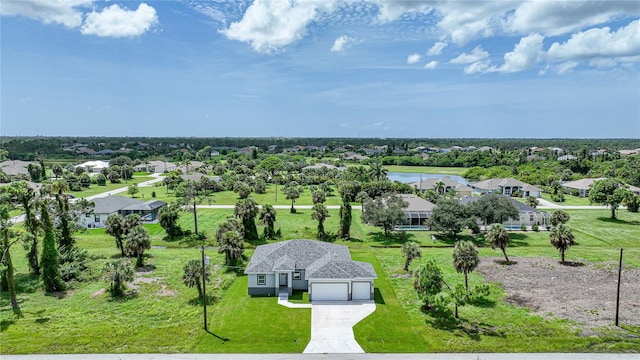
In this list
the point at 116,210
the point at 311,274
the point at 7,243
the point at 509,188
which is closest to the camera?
the point at 7,243

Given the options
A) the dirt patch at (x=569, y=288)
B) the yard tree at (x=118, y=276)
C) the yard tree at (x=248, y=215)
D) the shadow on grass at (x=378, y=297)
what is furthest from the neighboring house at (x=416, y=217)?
the yard tree at (x=118, y=276)

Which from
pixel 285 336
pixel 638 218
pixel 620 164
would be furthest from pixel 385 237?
pixel 620 164

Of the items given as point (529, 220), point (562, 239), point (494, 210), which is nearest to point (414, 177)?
point (529, 220)

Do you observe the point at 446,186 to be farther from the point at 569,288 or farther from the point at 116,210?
the point at 116,210

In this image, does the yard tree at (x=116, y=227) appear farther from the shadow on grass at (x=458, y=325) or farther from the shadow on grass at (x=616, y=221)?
the shadow on grass at (x=616, y=221)

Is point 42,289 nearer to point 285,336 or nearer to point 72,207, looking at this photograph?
point 72,207

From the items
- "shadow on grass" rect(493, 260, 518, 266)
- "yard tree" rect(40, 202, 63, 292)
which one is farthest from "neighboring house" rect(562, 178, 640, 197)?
"yard tree" rect(40, 202, 63, 292)
